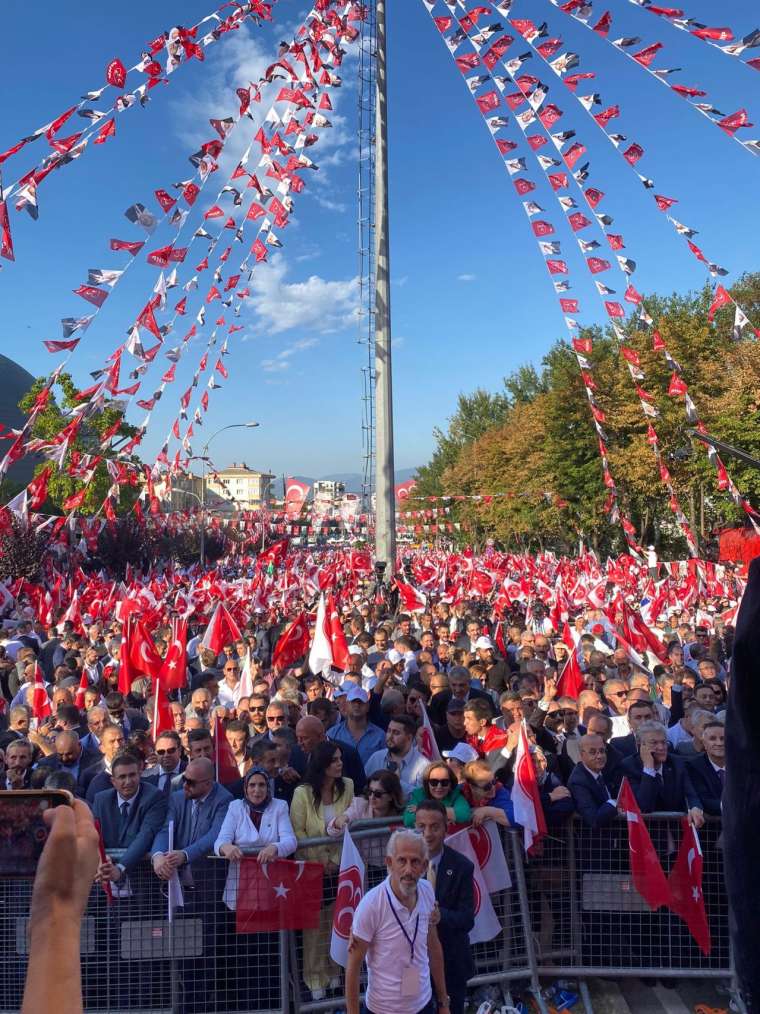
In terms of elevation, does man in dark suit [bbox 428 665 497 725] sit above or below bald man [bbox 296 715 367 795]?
above

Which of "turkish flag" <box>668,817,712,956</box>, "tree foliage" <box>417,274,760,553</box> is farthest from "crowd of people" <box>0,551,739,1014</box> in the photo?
"tree foliage" <box>417,274,760,553</box>

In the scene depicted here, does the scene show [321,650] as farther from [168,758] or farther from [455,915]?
[455,915]

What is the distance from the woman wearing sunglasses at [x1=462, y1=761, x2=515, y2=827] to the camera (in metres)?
5.11

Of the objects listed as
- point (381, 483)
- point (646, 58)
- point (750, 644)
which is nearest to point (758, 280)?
point (381, 483)

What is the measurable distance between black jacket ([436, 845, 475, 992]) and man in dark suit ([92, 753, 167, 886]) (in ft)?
6.55

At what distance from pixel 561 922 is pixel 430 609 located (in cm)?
1274

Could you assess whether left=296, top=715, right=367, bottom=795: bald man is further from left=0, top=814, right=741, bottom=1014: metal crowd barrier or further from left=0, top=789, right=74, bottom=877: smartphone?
left=0, top=789, right=74, bottom=877: smartphone

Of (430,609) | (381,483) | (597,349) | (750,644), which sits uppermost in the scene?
(597,349)

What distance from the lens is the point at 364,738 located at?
7590 mm

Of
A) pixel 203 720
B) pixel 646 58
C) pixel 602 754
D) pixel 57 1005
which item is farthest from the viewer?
pixel 646 58

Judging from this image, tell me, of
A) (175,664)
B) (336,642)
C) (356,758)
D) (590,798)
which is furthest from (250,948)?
(336,642)

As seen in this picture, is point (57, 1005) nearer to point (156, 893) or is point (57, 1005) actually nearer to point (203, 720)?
point (156, 893)

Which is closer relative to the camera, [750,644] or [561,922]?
[750,644]

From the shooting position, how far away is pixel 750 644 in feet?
2.94
